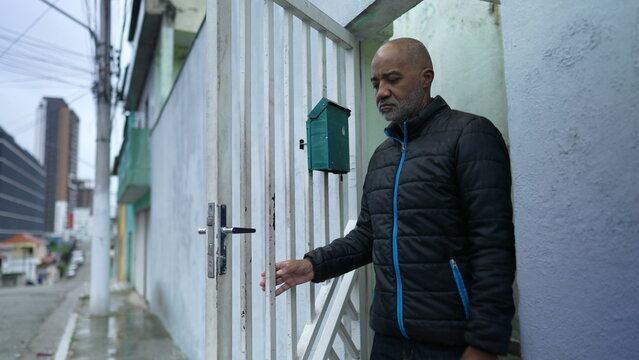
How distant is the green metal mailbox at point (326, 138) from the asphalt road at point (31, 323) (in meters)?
7.02

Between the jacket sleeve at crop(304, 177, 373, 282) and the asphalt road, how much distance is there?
698cm

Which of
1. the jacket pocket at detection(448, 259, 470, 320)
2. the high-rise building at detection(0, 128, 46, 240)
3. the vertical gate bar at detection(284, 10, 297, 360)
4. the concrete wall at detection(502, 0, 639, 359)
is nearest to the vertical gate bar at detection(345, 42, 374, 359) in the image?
the vertical gate bar at detection(284, 10, 297, 360)

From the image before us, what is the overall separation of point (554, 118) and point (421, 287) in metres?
0.72

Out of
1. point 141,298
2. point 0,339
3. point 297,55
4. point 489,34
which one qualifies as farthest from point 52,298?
point 489,34

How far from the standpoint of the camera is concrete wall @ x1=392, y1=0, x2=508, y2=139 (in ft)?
8.39

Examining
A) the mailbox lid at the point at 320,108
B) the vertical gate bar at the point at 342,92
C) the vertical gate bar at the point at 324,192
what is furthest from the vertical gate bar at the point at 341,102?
the mailbox lid at the point at 320,108

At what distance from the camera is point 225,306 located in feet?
5.82

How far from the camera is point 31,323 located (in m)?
10.1

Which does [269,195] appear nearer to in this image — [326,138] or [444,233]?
[326,138]

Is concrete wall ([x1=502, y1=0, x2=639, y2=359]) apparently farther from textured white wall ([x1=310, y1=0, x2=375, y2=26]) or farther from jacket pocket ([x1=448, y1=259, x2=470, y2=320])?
textured white wall ([x1=310, y1=0, x2=375, y2=26])

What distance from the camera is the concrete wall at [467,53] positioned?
2.56m

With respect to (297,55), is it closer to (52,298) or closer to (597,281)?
(597,281)

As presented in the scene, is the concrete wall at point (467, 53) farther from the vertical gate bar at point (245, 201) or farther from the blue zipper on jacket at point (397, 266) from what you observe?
the vertical gate bar at point (245, 201)


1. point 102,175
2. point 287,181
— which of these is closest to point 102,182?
point 102,175
